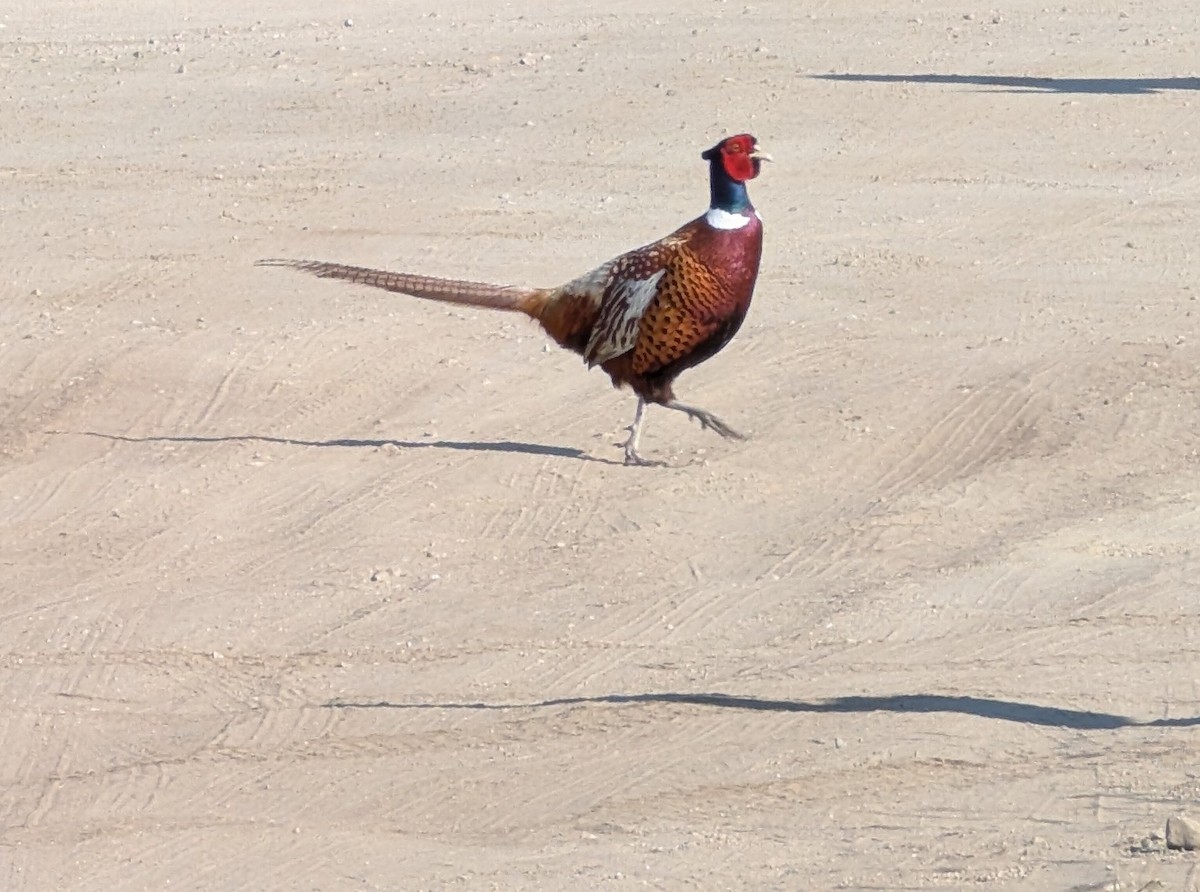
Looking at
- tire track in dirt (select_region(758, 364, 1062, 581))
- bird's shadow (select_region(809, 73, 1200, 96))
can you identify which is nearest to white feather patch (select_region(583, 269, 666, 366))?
tire track in dirt (select_region(758, 364, 1062, 581))

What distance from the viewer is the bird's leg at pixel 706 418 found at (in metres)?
9.98

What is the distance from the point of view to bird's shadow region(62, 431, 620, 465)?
10266mm

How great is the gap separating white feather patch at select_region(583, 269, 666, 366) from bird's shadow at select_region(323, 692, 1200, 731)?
101 inches

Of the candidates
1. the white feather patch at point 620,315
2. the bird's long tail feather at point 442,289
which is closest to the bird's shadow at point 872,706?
the white feather patch at point 620,315

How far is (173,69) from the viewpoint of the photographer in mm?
19203

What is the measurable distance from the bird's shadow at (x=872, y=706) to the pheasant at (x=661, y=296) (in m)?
2.49

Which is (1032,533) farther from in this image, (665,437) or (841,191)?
(841,191)

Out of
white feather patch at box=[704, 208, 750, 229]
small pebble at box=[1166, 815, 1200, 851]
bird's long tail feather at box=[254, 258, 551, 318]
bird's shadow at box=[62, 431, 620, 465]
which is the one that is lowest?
bird's shadow at box=[62, 431, 620, 465]

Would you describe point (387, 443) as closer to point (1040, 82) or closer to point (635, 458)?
point (635, 458)

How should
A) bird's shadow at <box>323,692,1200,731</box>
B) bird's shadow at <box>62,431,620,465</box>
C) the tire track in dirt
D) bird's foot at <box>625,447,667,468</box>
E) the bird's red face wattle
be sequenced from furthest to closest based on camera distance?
bird's shadow at <box>62,431,620,465</box> → bird's foot at <box>625,447,667,468</box> → the bird's red face wattle → the tire track in dirt → bird's shadow at <box>323,692,1200,731</box>

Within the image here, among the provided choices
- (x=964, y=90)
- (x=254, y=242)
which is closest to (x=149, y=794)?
(x=254, y=242)

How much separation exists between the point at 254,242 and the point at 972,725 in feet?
27.2

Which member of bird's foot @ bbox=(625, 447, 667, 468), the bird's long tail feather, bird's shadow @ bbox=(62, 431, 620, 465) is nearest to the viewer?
bird's foot @ bbox=(625, 447, 667, 468)

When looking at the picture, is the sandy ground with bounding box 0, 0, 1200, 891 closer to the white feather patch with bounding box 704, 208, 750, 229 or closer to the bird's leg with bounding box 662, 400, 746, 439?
the bird's leg with bounding box 662, 400, 746, 439
